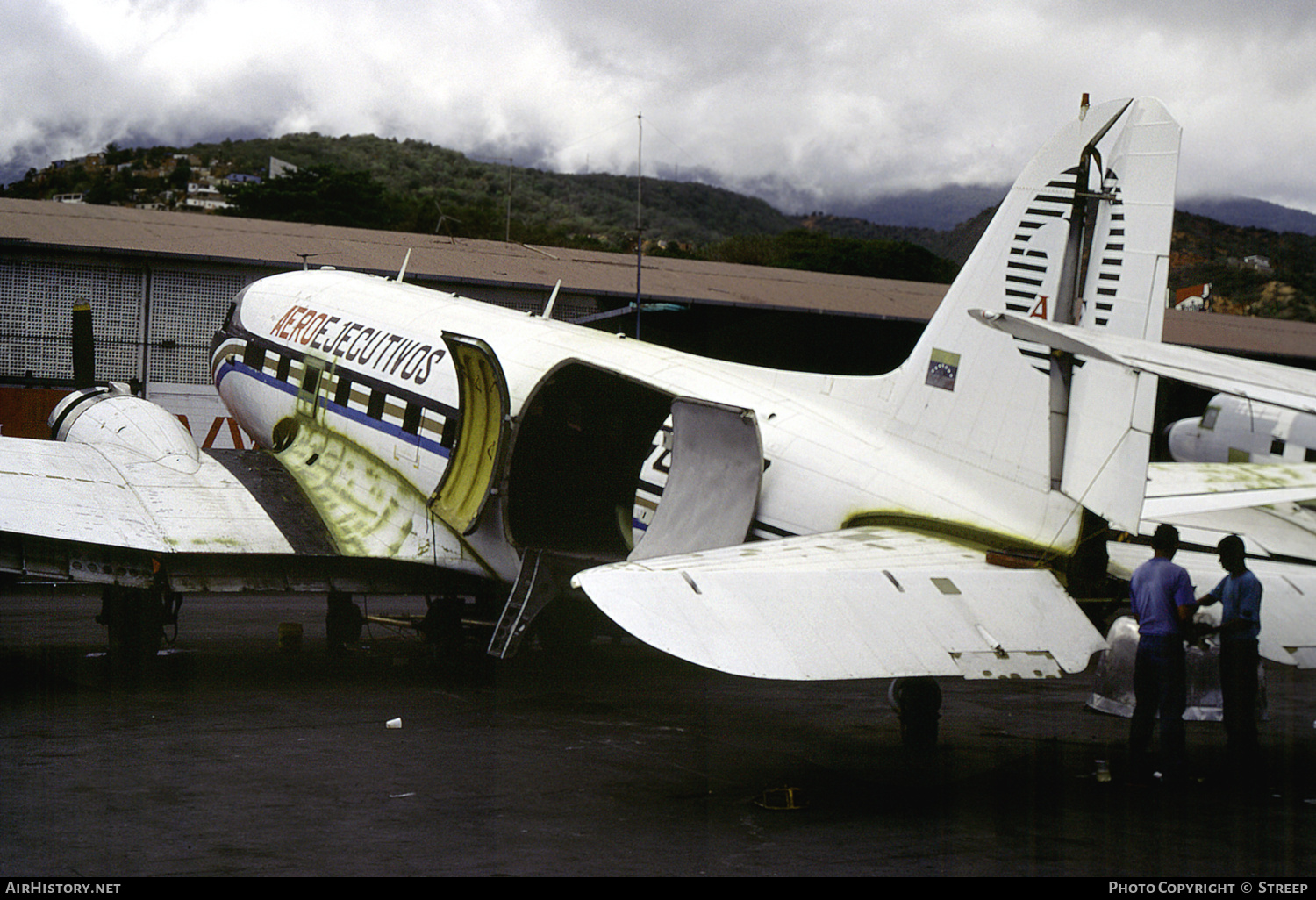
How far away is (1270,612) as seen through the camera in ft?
28.0

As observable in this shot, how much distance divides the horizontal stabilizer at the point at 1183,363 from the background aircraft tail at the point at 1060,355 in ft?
3.39

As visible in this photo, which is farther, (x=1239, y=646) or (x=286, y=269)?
(x=286, y=269)

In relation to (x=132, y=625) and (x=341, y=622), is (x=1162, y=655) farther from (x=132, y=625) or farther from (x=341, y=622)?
(x=132, y=625)

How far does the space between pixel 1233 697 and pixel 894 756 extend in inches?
97.1

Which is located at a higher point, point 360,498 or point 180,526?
point 360,498

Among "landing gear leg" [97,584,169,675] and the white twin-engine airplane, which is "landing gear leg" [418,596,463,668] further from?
"landing gear leg" [97,584,169,675]

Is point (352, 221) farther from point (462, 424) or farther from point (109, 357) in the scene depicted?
point (462, 424)

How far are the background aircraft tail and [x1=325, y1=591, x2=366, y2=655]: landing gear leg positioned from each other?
25.2 ft

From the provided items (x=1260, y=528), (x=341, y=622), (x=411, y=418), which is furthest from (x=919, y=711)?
(x=341, y=622)

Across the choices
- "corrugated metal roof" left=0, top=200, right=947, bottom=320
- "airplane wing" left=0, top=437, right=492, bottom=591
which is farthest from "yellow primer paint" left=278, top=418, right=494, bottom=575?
"corrugated metal roof" left=0, top=200, right=947, bottom=320

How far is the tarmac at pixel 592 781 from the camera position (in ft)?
21.0

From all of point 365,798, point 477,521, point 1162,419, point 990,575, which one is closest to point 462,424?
point 477,521

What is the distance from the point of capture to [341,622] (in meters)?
14.7

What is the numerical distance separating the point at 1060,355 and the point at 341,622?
31.4 ft
